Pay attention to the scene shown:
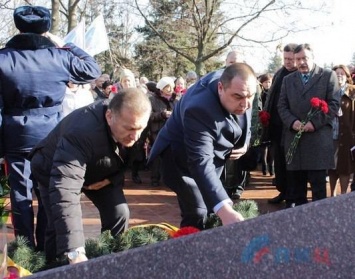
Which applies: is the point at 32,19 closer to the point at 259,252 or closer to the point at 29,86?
the point at 29,86

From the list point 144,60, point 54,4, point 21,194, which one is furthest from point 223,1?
point 21,194

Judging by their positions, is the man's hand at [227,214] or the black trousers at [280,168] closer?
the man's hand at [227,214]

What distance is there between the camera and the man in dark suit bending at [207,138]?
3.19 m

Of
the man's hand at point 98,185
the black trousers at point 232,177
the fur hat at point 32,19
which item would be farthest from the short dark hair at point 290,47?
the man's hand at point 98,185

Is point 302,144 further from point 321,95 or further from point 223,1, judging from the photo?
point 223,1

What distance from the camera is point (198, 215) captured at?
13.0 feet

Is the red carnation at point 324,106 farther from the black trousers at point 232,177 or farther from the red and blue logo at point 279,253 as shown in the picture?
the red and blue logo at point 279,253

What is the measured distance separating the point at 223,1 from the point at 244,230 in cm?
1834

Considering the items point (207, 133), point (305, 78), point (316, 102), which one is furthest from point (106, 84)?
point (207, 133)

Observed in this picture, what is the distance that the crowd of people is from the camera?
2.89 metres

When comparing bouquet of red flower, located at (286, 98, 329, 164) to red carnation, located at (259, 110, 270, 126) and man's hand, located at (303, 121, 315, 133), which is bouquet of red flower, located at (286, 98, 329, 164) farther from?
red carnation, located at (259, 110, 270, 126)

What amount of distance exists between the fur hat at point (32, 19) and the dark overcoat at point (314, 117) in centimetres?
252

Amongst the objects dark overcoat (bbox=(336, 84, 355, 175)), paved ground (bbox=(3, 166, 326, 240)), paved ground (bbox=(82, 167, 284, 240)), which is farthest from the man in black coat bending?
dark overcoat (bbox=(336, 84, 355, 175))

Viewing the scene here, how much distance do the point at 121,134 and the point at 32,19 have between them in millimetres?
1639
